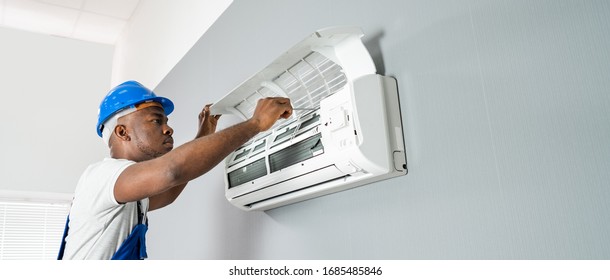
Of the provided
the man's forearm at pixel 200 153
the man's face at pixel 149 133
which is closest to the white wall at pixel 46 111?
the man's face at pixel 149 133

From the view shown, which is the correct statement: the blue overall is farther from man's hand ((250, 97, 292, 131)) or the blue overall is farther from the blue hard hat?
man's hand ((250, 97, 292, 131))

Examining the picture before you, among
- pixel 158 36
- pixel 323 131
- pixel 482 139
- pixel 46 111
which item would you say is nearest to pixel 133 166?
pixel 323 131

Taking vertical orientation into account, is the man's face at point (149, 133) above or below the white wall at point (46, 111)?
below

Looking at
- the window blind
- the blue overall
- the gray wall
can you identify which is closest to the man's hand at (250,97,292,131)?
the gray wall

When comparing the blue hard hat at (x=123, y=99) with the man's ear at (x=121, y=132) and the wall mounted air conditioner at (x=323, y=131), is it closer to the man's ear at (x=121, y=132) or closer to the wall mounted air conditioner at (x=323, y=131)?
the man's ear at (x=121, y=132)

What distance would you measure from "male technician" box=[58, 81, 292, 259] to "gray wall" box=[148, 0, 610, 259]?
0.37m

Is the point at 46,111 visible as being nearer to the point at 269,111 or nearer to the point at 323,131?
the point at 269,111

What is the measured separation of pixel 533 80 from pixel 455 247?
393 mm

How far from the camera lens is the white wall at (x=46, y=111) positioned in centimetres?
352

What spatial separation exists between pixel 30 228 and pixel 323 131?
3.43 m

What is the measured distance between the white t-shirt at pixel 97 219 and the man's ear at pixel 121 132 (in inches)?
7.3

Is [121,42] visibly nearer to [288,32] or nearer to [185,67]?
[185,67]

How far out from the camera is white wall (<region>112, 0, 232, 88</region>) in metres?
2.63

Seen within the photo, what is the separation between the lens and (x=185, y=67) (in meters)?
2.70
